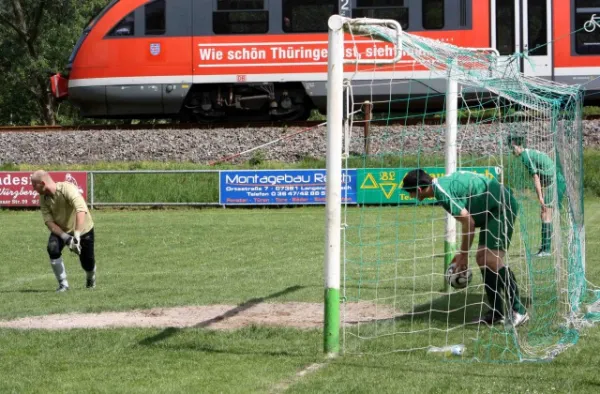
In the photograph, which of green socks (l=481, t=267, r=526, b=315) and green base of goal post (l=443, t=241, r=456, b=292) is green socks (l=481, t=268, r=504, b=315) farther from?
green base of goal post (l=443, t=241, r=456, b=292)

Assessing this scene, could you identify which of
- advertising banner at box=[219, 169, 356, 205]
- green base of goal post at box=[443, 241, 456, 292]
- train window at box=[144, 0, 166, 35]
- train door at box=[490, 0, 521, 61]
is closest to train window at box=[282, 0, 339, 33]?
train window at box=[144, 0, 166, 35]

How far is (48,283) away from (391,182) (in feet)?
37.4

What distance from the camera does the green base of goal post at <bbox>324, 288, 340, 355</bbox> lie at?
8016 mm

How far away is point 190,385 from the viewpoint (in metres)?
7.24

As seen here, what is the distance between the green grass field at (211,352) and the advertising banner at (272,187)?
8.88 m

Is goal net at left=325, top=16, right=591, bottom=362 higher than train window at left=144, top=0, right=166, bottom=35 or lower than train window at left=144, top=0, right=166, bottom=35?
lower

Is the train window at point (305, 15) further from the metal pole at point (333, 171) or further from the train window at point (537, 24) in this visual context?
the metal pole at point (333, 171)

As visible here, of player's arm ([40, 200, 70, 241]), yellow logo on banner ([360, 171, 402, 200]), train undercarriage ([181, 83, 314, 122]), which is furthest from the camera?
train undercarriage ([181, 83, 314, 122])

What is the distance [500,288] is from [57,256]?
5.91 meters

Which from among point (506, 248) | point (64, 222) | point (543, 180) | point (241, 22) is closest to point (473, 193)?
point (506, 248)

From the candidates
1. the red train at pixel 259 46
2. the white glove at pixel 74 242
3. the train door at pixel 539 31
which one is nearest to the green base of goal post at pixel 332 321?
the white glove at pixel 74 242

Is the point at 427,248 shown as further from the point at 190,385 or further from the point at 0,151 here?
the point at 0,151

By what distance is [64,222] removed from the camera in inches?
501

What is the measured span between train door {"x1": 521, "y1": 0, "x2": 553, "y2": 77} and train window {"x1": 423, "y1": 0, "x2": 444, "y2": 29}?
1931 millimetres
